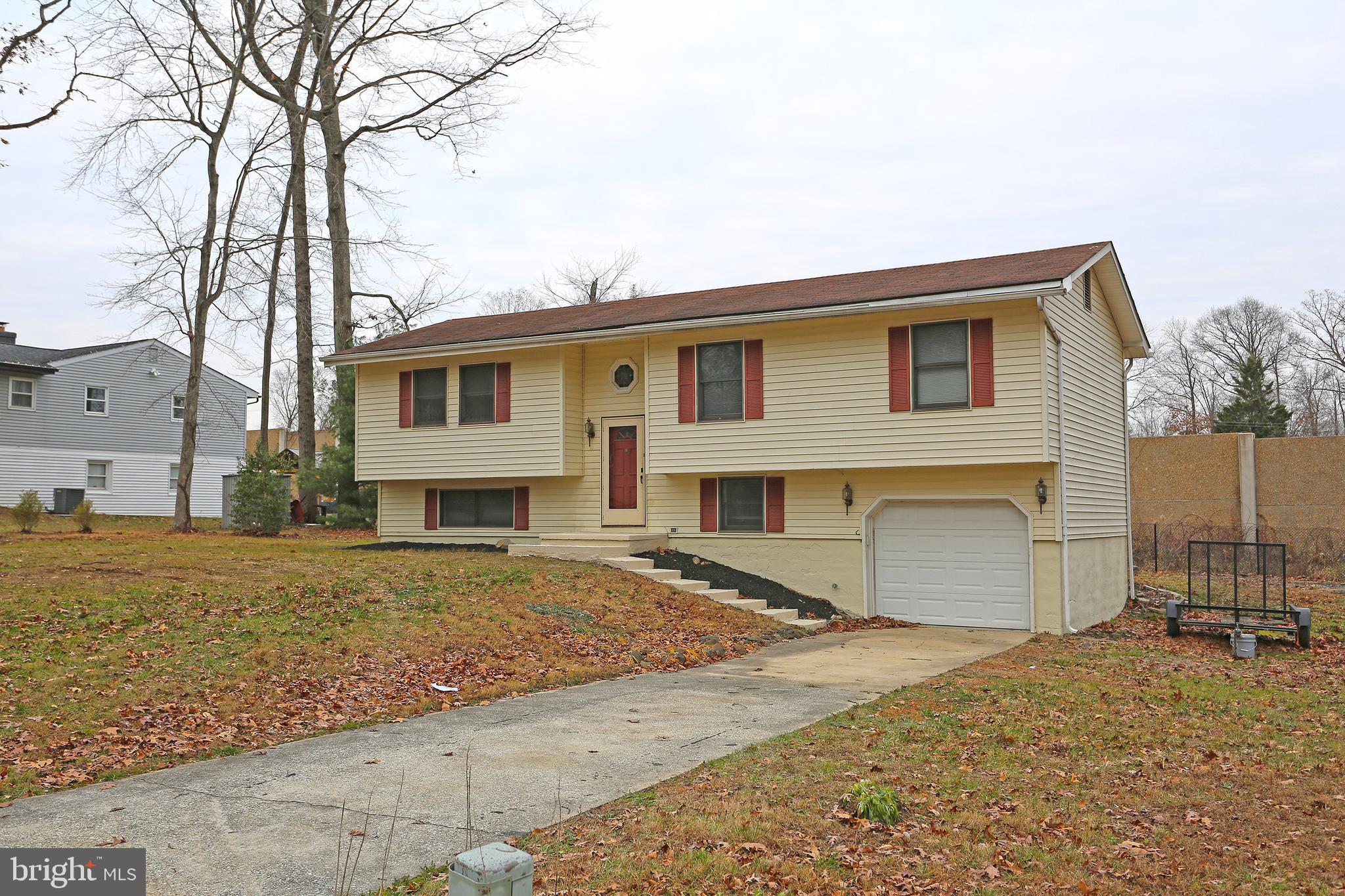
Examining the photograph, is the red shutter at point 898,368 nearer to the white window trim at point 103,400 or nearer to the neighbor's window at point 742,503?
the neighbor's window at point 742,503

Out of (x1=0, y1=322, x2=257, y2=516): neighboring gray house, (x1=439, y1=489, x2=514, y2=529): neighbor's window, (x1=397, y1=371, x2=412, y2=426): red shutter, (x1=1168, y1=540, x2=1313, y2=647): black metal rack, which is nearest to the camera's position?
(x1=1168, y1=540, x2=1313, y2=647): black metal rack

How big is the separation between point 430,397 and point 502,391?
6.12 ft

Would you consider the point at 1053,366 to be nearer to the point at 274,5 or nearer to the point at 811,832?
the point at 811,832

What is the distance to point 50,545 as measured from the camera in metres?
16.2

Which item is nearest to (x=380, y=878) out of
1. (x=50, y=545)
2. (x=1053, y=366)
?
(x=1053, y=366)

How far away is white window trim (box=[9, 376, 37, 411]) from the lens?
33844 mm

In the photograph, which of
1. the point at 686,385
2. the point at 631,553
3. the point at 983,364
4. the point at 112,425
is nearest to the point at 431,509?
the point at 631,553

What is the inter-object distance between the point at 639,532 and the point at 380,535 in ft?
21.3

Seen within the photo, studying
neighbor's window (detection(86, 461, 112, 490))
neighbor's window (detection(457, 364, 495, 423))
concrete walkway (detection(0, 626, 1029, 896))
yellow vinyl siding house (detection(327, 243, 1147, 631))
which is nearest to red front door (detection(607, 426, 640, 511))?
yellow vinyl siding house (detection(327, 243, 1147, 631))

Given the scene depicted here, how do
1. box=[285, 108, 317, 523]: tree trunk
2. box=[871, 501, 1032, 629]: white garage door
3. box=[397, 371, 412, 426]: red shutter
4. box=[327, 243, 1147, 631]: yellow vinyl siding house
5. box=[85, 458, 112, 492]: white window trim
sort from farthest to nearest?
box=[85, 458, 112, 492]: white window trim → box=[285, 108, 317, 523]: tree trunk → box=[397, 371, 412, 426]: red shutter → box=[871, 501, 1032, 629]: white garage door → box=[327, 243, 1147, 631]: yellow vinyl siding house

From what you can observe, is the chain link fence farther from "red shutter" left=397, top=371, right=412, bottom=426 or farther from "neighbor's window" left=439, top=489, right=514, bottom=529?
"red shutter" left=397, top=371, right=412, bottom=426

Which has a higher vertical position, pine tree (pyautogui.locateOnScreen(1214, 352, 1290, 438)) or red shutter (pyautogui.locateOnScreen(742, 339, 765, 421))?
pine tree (pyautogui.locateOnScreen(1214, 352, 1290, 438))

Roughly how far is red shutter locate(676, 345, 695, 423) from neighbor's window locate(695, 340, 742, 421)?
72mm

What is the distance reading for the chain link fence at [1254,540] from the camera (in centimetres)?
2300
